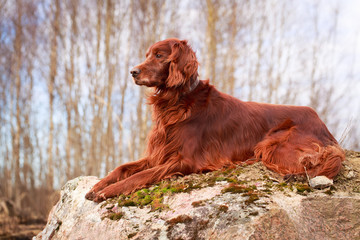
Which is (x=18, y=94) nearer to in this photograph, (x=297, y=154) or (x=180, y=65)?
(x=180, y=65)

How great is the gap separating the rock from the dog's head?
4.86 ft

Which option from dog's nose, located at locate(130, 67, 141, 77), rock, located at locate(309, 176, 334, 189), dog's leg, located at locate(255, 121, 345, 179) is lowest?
rock, located at locate(309, 176, 334, 189)

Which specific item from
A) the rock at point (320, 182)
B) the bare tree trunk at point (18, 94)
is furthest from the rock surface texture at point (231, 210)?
the bare tree trunk at point (18, 94)

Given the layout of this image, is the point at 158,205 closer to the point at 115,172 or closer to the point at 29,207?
the point at 115,172

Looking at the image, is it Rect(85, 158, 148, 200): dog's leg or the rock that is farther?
Rect(85, 158, 148, 200): dog's leg

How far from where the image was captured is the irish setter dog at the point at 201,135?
3.24 m

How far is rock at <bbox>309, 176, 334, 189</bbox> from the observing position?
2.96 metres

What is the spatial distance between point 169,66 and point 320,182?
1754 millimetres

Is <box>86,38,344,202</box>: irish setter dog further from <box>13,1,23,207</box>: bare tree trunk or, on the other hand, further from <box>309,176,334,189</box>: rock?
<box>13,1,23,207</box>: bare tree trunk

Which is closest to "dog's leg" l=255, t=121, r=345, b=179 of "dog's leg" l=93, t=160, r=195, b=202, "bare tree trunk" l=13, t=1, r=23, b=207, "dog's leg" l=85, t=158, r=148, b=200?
"dog's leg" l=93, t=160, r=195, b=202

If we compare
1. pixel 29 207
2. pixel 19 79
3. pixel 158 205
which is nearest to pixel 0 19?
pixel 19 79

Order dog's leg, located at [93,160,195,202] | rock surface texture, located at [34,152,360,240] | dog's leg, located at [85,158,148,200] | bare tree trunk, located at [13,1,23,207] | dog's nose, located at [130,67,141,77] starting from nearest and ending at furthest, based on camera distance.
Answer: rock surface texture, located at [34,152,360,240]
dog's nose, located at [130,67,141,77]
dog's leg, located at [93,160,195,202]
dog's leg, located at [85,158,148,200]
bare tree trunk, located at [13,1,23,207]

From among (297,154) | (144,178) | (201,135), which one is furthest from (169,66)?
(297,154)

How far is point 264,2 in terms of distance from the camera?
12930 mm
